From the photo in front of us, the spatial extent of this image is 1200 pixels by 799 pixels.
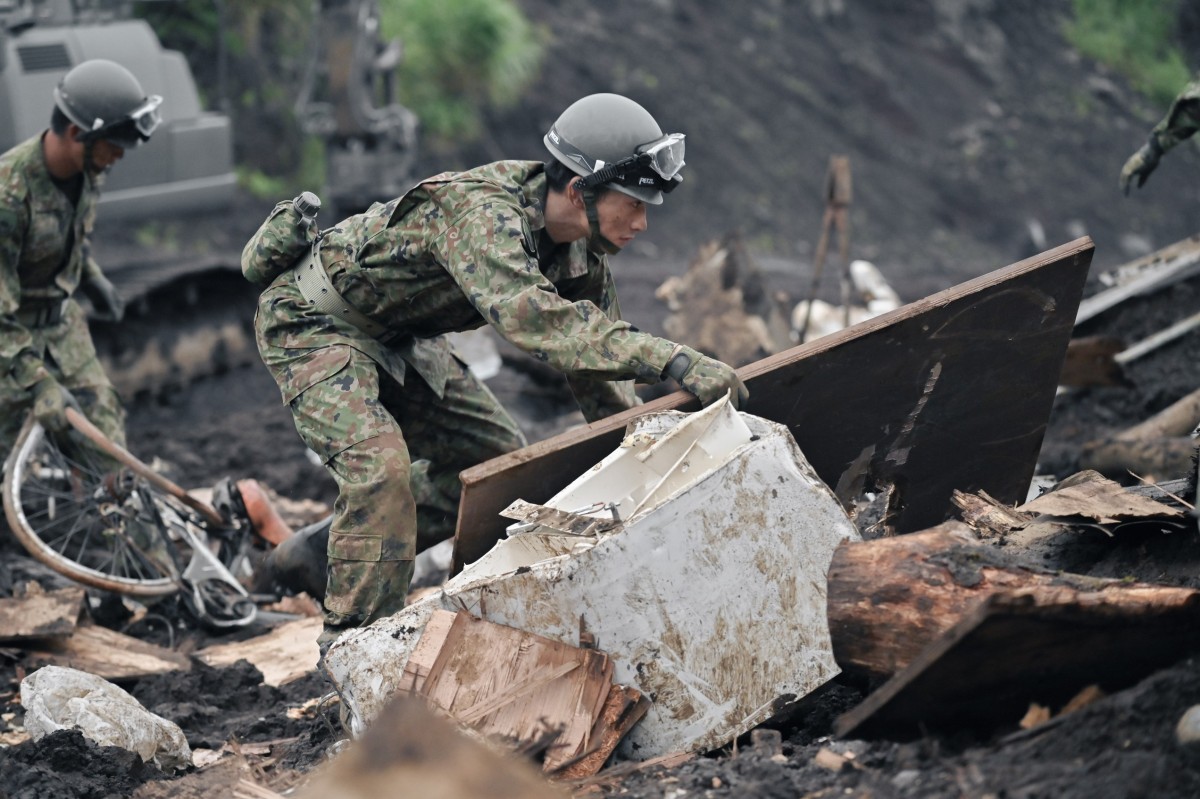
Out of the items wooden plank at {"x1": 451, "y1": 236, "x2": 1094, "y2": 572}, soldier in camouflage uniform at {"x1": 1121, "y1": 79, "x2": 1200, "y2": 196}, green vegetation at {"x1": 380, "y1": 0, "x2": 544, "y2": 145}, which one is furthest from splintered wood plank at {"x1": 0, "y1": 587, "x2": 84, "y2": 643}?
green vegetation at {"x1": 380, "y1": 0, "x2": 544, "y2": 145}

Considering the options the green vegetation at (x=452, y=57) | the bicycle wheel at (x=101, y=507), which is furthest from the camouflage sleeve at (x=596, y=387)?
the green vegetation at (x=452, y=57)

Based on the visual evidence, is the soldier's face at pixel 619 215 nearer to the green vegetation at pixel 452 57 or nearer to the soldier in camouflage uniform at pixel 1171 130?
the soldier in camouflage uniform at pixel 1171 130

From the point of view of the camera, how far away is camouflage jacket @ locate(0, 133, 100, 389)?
6.10 metres

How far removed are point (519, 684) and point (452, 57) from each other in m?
13.9

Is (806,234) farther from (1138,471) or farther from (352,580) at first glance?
(352,580)

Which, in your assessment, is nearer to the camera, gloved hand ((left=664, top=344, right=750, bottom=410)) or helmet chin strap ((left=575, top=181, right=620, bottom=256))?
gloved hand ((left=664, top=344, right=750, bottom=410))

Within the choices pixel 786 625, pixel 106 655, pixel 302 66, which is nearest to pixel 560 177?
pixel 786 625

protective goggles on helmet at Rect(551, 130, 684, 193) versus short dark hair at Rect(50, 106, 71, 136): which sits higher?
protective goggles on helmet at Rect(551, 130, 684, 193)

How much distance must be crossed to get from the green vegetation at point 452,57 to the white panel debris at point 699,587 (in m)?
13.3

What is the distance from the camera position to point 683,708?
3553mm

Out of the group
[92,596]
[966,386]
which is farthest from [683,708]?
[92,596]

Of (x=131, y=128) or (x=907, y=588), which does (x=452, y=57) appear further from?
(x=907, y=588)

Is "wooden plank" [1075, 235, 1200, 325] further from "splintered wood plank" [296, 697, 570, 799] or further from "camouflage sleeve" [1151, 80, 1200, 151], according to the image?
"splintered wood plank" [296, 697, 570, 799]

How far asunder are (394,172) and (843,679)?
9.58 metres
